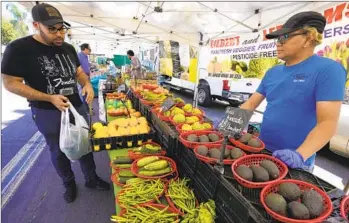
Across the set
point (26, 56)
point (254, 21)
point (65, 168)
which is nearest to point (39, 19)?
point (26, 56)

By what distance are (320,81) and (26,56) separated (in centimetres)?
277

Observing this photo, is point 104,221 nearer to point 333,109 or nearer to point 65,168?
point 65,168

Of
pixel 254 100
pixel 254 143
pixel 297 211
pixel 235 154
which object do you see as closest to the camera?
pixel 297 211

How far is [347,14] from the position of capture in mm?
3473

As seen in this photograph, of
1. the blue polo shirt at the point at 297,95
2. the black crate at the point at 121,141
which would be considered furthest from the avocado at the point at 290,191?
the black crate at the point at 121,141

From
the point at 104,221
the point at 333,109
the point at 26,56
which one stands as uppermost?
the point at 26,56

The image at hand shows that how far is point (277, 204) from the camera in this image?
38.6 inches

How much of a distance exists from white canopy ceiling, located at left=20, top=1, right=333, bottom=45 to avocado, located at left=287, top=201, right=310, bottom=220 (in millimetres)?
4206

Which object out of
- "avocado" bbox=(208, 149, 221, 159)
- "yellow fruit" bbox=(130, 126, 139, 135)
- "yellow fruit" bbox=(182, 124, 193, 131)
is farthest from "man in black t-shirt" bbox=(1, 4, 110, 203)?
"avocado" bbox=(208, 149, 221, 159)

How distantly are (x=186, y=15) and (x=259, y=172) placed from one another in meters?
6.46

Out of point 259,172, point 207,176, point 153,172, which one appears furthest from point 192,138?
point 259,172

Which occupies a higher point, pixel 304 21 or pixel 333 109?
pixel 304 21

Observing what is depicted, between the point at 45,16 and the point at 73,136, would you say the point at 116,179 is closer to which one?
the point at 73,136

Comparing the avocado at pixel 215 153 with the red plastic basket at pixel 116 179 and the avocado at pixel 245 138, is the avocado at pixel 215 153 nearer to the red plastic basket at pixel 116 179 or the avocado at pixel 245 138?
the avocado at pixel 245 138
